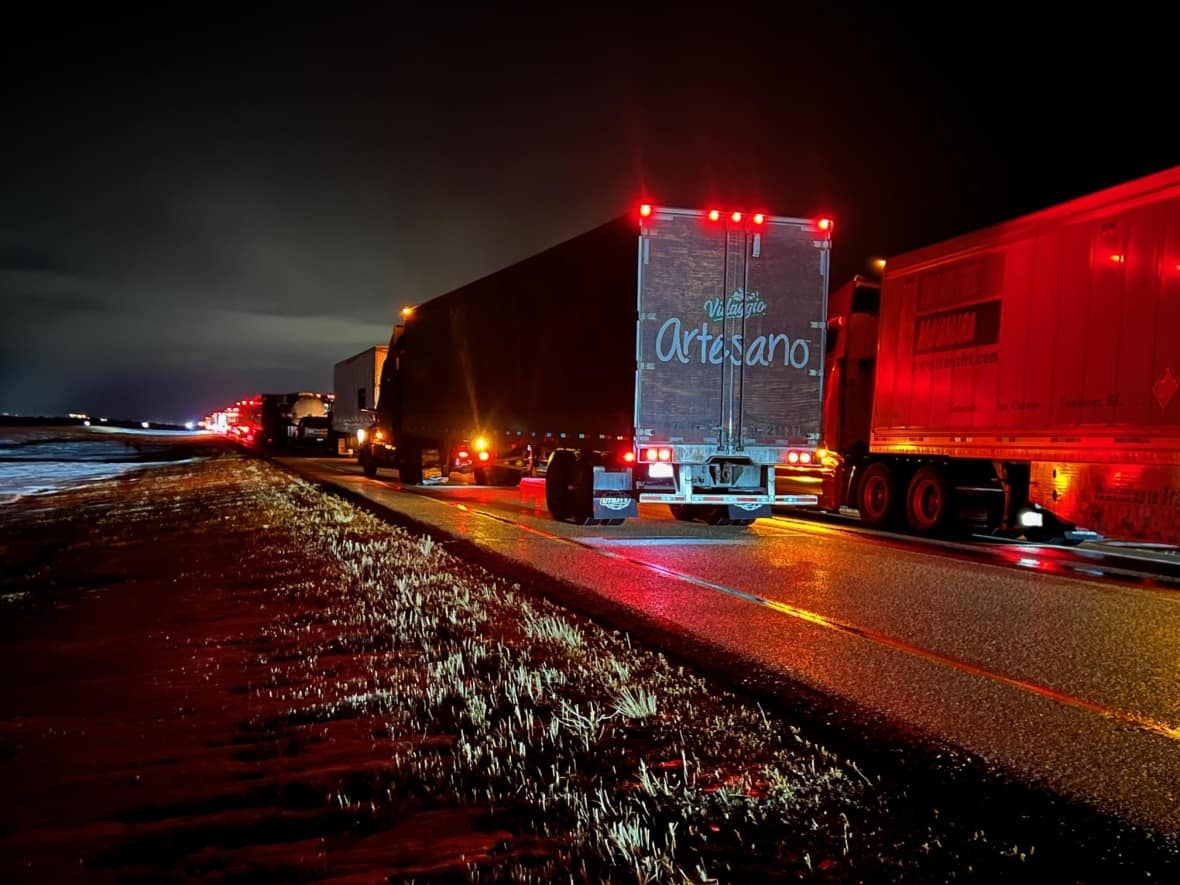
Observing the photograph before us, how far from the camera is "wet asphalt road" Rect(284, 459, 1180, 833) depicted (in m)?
4.28

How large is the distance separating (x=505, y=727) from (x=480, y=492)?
703 inches

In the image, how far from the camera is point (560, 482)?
14547 millimetres

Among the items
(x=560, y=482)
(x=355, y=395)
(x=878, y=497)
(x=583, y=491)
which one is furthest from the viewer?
(x=355, y=395)

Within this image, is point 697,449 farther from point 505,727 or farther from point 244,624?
point 505,727

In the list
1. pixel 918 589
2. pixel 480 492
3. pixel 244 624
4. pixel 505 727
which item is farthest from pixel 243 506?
pixel 505 727

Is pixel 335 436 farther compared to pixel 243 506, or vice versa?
pixel 335 436

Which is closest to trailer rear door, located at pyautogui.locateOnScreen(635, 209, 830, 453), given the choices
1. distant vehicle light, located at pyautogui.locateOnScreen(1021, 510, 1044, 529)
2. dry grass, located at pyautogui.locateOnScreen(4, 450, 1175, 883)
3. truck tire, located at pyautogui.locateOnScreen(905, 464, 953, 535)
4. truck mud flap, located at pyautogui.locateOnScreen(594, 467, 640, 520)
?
truck mud flap, located at pyautogui.locateOnScreen(594, 467, 640, 520)

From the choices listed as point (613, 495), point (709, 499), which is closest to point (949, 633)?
point (709, 499)

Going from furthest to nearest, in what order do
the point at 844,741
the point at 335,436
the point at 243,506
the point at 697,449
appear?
1. the point at 335,436
2. the point at 243,506
3. the point at 697,449
4. the point at 844,741

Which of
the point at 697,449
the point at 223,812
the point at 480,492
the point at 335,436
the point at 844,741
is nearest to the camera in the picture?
the point at 223,812

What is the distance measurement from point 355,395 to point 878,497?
25.8 metres

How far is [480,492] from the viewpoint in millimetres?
22203

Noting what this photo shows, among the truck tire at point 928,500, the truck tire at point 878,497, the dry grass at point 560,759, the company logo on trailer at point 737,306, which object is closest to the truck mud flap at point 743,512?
the truck tire at point 878,497

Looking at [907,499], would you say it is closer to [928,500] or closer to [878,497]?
[928,500]
